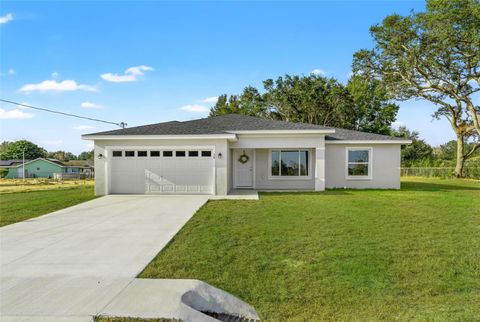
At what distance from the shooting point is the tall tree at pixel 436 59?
21.5m

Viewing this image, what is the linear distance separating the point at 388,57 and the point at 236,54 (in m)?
15.5

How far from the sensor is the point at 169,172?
42.7ft

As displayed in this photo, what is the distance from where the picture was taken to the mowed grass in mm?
3664

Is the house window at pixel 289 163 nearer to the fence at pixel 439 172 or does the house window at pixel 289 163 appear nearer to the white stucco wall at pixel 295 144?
the white stucco wall at pixel 295 144

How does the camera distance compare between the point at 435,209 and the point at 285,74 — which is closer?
the point at 435,209

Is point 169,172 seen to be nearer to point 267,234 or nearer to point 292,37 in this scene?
point 267,234

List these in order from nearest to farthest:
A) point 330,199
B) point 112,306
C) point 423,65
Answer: point 112,306 < point 330,199 < point 423,65

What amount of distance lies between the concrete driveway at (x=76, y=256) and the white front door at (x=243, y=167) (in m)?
5.84

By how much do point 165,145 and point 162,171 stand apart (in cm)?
116

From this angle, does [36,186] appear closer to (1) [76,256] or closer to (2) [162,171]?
(2) [162,171]

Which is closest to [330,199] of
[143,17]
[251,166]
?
[251,166]

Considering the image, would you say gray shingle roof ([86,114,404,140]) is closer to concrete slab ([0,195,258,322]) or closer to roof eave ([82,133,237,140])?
roof eave ([82,133,237,140])

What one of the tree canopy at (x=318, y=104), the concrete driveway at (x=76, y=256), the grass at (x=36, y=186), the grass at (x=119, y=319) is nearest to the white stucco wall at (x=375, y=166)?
the concrete driveway at (x=76, y=256)

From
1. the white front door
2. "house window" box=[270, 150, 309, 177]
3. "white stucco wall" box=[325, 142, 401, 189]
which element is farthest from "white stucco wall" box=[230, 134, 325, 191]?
"white stucco wall" box=[325, 142, 401, 189]
